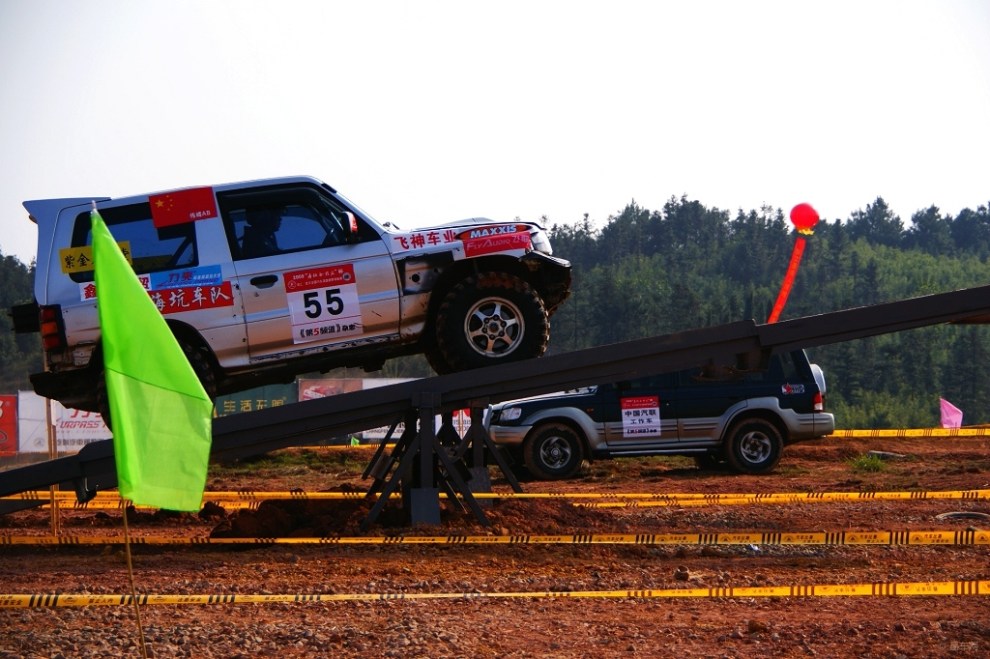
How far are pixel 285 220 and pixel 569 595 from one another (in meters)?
4.10

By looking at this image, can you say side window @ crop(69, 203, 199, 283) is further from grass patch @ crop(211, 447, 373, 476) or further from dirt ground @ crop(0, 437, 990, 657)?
grass patch @ crop(211, 447, 373, 476)

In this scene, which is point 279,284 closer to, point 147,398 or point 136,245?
point 136,245

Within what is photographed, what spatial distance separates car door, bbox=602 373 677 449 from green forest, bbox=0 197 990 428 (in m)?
41.9

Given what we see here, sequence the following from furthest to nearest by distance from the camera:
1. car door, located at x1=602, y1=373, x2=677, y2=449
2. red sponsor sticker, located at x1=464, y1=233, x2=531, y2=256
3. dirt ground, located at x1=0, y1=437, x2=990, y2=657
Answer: car door, located at x1=602, y1=373, x2=677, y2=449
red sponsor sticker, located at x1=464, y1=233, x2=531, y2=256
dirt ground, located at x1=0, y1=437, x2=990, y2=657

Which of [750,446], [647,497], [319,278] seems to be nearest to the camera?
[319,278]

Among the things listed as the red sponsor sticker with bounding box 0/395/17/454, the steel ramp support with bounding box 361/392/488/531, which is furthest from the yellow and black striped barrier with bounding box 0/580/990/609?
the red sponsor sticker with bounding box 0/395/17/454

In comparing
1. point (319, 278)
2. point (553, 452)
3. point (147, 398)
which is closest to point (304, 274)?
point (319, 278)

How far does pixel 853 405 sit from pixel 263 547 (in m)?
59.4

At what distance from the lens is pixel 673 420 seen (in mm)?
16250

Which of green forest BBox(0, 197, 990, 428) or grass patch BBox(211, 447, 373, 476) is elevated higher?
green forest BBox(0, 197, 990, 428)

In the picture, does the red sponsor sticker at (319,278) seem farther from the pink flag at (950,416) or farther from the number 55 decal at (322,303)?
the pink flag at (950,416)

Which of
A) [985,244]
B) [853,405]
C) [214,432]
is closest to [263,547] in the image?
[214,432]

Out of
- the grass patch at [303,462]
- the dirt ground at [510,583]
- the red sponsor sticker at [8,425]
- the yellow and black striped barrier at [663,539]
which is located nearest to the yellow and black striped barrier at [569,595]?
the dirt ground at [510,583]

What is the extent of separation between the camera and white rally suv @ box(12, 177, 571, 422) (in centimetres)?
899
